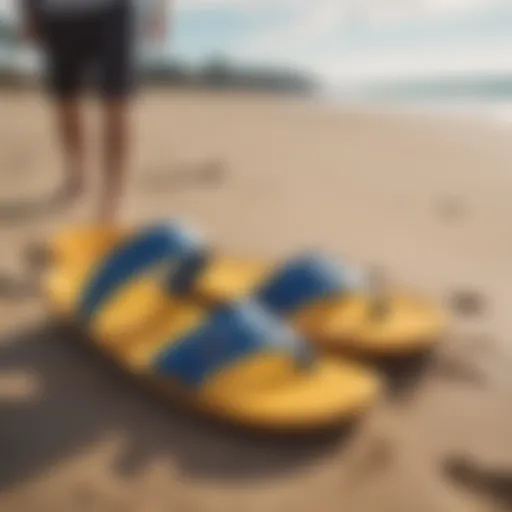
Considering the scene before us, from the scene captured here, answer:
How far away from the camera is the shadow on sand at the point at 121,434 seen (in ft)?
3.20

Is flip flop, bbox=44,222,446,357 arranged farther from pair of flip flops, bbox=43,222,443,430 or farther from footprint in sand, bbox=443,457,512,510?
footprint in sand, bbox=443,457,512,510

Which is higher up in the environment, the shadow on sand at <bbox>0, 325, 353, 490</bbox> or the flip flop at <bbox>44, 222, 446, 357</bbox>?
the flip flop at <bbox>44, 222, 446, 357</bbox>

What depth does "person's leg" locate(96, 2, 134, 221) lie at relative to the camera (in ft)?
5.33

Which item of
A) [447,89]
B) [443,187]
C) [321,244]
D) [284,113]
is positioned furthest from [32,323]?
[447,89]

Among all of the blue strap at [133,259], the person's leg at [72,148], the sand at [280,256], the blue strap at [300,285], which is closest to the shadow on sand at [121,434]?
the sand at [280,256]

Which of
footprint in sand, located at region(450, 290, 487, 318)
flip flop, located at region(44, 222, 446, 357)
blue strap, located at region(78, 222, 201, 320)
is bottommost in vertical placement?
footprint in sand, located at region(450, 290, 487, 318)

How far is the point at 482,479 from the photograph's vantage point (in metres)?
0.98

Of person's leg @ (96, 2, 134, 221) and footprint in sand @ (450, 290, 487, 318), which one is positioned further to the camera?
person's leg @ (96, 2, 134, 221)

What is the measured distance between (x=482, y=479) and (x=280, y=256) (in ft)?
2.56

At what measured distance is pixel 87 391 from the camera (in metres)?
1.13

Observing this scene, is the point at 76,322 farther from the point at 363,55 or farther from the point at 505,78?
the point at 363,55

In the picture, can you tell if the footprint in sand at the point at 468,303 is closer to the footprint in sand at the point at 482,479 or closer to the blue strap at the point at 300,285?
the blue strap at the point at 300,285

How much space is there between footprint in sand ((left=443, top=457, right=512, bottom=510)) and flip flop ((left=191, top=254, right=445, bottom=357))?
244 mm

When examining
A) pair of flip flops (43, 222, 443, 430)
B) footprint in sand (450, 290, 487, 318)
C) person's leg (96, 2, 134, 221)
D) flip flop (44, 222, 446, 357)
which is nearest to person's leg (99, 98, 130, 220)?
person's leg (96, 2, 134, 221)
